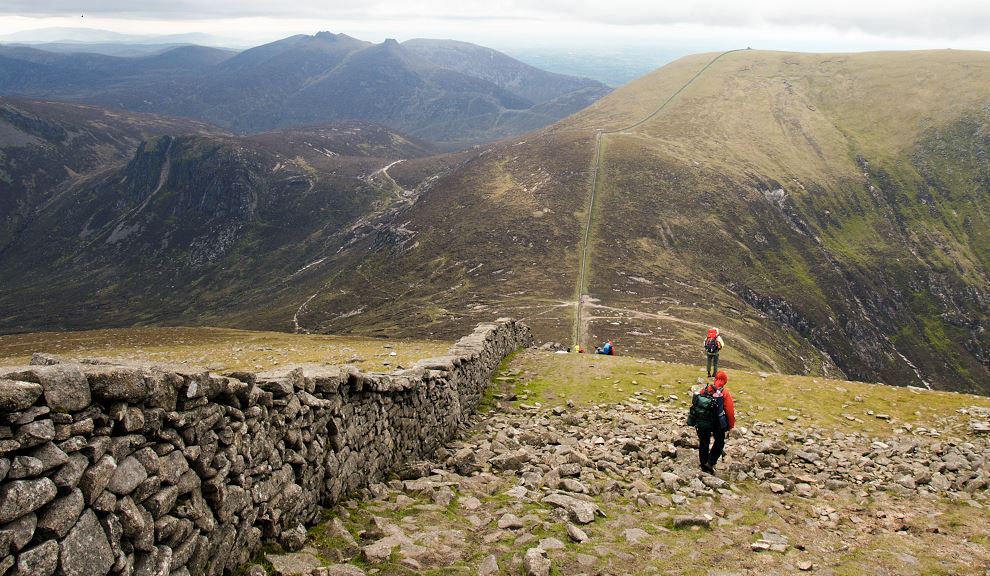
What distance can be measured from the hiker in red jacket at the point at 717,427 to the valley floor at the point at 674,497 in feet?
1.55

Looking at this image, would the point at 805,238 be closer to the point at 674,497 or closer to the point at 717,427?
the point at 717,427

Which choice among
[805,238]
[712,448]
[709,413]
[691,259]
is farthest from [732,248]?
[709,413]

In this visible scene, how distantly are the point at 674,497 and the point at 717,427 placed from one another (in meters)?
3.02

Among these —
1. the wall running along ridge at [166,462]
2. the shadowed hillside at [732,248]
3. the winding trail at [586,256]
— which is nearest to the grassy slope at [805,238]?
the shadowed hillside at [732,248]

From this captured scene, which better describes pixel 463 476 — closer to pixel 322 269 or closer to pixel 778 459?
pixel 778 459

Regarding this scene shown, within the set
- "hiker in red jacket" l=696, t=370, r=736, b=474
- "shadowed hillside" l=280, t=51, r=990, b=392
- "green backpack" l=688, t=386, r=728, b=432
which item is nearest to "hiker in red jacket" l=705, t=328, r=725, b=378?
"hiker in red jacket" l=696, t=370, r=736, b=474

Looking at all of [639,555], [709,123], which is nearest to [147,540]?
[639,555]

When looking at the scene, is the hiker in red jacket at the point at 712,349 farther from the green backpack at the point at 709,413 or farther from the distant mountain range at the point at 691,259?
the distant mountain range at the point at 691,259

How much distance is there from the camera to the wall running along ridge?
6789mm

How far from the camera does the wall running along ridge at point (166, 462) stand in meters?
6.79

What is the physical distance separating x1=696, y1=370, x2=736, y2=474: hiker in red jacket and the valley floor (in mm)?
473

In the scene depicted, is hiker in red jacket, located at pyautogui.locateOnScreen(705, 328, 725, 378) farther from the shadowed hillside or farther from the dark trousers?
the shadowed hillside

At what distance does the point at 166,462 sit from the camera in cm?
866

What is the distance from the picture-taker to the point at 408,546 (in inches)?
443
